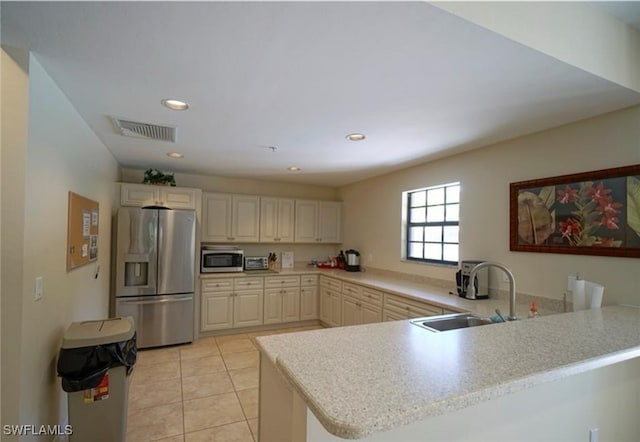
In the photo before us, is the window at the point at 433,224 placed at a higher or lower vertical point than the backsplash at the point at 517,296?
higher

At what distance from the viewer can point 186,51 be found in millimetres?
1496

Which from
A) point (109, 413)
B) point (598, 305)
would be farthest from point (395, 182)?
point (109, 413)

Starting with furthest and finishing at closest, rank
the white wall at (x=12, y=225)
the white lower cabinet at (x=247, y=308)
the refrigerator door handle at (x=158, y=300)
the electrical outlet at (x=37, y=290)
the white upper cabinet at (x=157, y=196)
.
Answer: the white lower cabinet at (x=247, y=308) → the white upper cabinet at (x=157, y=196) → the refrigerator door handle at (x=158, y=300) → the electrical outlet at (x=37, y=290) → the white wall at (x=12, y=225)

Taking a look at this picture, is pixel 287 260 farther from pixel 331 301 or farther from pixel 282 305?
pixel 331 301

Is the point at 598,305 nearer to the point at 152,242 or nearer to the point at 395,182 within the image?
the point at 395,182

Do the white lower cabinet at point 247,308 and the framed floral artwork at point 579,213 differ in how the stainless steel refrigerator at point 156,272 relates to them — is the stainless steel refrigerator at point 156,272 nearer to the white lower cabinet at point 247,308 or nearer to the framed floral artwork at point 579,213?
the white lower cabinet at point 247,308

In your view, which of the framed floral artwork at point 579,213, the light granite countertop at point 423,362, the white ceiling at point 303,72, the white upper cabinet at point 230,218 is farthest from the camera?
the white upper cabinet at point 230,218

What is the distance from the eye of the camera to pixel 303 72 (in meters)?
1.67

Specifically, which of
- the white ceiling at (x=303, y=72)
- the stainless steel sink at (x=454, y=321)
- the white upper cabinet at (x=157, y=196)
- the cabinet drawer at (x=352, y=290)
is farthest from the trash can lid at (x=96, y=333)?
the cabinet drawer at (x=352, y=290)

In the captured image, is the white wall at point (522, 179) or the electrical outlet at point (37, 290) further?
the white wall at point (522, 179)

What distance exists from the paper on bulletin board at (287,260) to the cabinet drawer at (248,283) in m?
0.77

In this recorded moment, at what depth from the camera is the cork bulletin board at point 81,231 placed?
2180mm

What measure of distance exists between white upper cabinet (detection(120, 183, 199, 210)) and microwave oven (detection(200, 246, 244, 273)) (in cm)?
68

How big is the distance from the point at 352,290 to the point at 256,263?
5.53ft
